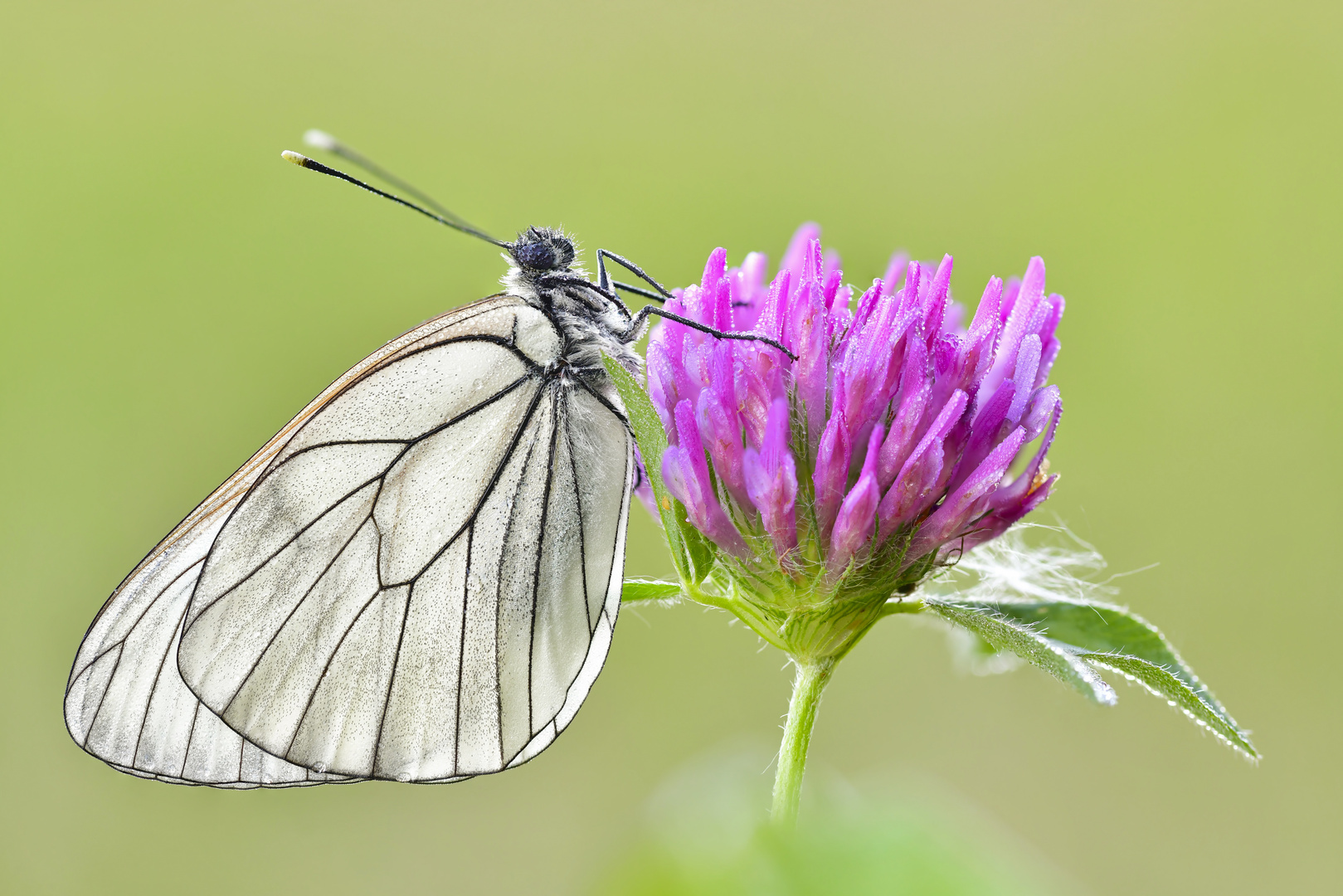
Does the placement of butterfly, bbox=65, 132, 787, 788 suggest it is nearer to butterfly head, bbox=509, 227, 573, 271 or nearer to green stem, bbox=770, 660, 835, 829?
butterfly head, bbox=509, 227, 573, 271

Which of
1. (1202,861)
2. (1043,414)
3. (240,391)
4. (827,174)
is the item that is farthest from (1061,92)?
(1043,414)

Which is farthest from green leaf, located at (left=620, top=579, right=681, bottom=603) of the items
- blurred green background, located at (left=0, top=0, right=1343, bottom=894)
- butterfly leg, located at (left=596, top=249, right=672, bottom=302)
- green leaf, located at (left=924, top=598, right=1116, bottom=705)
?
blurred green background, located at (left=0, top=0, right=1343, bottom=894)

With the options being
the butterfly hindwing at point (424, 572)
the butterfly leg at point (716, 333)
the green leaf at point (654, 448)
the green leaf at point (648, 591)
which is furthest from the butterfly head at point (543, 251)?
the green leaf at point (648, 591)

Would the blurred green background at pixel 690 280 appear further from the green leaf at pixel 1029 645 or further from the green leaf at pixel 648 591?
the green leaf at pixel 1029 645

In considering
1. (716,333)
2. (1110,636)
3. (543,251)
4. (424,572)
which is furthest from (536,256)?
(1110,636)

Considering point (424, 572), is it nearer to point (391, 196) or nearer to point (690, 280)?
point (391, 196)
